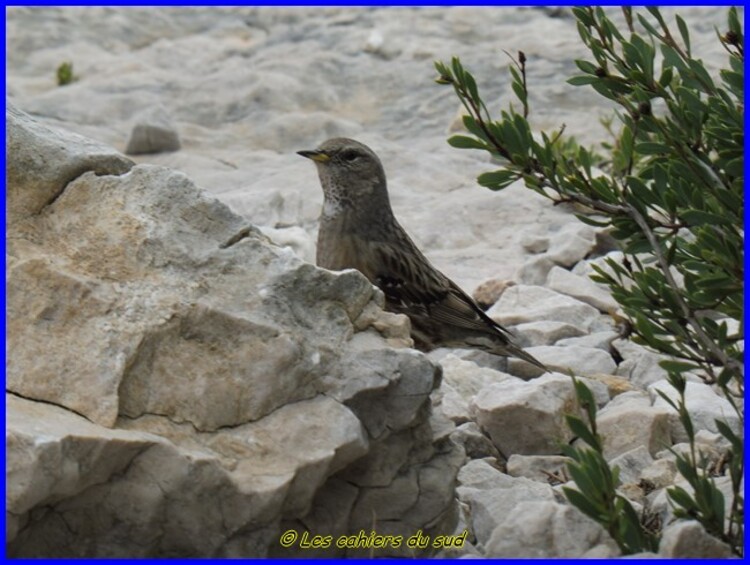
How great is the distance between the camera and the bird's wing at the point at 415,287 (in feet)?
24.2

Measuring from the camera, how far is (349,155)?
25.7ft

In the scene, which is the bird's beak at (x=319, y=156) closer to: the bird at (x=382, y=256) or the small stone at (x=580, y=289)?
the bird at (x=382, y=256)

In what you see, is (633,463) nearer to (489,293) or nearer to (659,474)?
(659,474)

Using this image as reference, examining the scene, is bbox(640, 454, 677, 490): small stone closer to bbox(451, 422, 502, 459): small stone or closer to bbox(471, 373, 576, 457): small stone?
bbox(471, 373, 576, 457): small stone

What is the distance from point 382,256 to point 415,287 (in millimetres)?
240

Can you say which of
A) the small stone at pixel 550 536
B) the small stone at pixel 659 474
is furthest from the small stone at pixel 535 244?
the small stone at pixel 550 536

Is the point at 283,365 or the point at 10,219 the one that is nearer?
the point at 283,365

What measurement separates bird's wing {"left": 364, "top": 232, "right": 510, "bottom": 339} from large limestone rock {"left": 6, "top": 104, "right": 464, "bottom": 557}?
9.66ft

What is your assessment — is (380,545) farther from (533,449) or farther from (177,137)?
(177,137)

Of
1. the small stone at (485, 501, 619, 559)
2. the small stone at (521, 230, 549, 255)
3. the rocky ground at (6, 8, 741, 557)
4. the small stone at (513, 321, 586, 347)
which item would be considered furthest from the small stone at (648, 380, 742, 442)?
the small stone at (521, 230, 549, 255)

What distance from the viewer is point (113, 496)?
3793 millimetres

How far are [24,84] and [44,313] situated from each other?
26.4 feet

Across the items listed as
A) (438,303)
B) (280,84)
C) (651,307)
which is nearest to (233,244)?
(651,307)

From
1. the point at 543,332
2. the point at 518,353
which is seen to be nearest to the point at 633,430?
the point at 518,353
